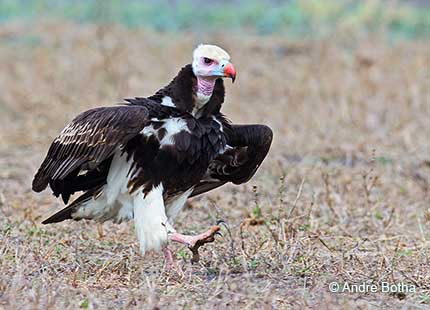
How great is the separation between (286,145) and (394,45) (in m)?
4.68

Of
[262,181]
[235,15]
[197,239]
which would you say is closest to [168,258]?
[197,239]

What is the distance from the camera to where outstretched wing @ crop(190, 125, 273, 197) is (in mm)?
6641

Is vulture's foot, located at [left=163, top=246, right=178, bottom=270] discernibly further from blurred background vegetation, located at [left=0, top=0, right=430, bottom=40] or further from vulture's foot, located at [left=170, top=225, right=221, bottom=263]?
blurred background vegetation, located at [left=0, top=0, right=430, bottom=40]

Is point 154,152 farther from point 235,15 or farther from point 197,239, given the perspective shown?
point 235,15

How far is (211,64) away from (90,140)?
0.98m

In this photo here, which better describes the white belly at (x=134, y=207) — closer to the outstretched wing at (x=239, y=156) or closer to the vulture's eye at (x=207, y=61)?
the outstretched wing at (x=239, y=156)

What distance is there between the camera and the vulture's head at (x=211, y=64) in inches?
252

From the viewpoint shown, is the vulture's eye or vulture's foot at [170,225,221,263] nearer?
vulture's foot at [170,225,221,263]

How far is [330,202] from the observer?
8.18 meters

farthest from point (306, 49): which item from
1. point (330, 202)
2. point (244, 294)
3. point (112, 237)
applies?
point (244, 294)

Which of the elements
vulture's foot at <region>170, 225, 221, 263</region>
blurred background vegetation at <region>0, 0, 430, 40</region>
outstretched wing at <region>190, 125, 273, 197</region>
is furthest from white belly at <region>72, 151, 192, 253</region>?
blurred background vegetation at <region>0, 0, 430, 40</region>

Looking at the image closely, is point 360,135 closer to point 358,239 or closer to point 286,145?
point 286,145

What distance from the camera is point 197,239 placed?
5.93m

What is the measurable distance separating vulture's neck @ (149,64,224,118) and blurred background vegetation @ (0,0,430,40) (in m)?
8.62
